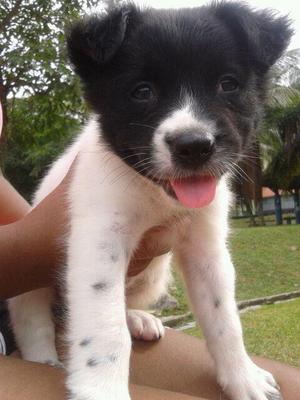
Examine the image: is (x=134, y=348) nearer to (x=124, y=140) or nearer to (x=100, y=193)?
(x=100, y=193)

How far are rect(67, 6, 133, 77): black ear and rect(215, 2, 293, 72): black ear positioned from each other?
15.3 inches

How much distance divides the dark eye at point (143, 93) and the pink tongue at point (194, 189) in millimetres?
301

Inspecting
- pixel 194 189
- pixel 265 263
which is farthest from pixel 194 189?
pixel 265 263

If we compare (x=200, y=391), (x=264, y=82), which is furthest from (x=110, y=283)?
(x=264, y=82)

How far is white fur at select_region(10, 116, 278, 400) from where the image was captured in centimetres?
181

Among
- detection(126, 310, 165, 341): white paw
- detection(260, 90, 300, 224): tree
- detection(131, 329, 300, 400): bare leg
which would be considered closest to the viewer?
detection(131, 329, 300, 400): bare leg

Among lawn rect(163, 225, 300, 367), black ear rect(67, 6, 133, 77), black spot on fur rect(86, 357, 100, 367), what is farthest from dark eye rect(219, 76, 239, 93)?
black spot on fur rect(86, 357, 100, 367)

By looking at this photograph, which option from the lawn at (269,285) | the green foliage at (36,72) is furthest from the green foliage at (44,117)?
the lawn at (269,285)

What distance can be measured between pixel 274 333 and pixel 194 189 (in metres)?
4.24

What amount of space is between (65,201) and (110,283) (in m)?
0.43

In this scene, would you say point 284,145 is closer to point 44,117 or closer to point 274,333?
point 44,117

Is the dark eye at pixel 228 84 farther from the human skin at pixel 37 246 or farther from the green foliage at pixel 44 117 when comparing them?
the green foliage at pixel 44 117

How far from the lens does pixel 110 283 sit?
191 centimetres

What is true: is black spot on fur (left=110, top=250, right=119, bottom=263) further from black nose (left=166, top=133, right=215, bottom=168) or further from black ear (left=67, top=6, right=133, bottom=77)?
black ear (left=67, top=6, right=133, bottom=77)
